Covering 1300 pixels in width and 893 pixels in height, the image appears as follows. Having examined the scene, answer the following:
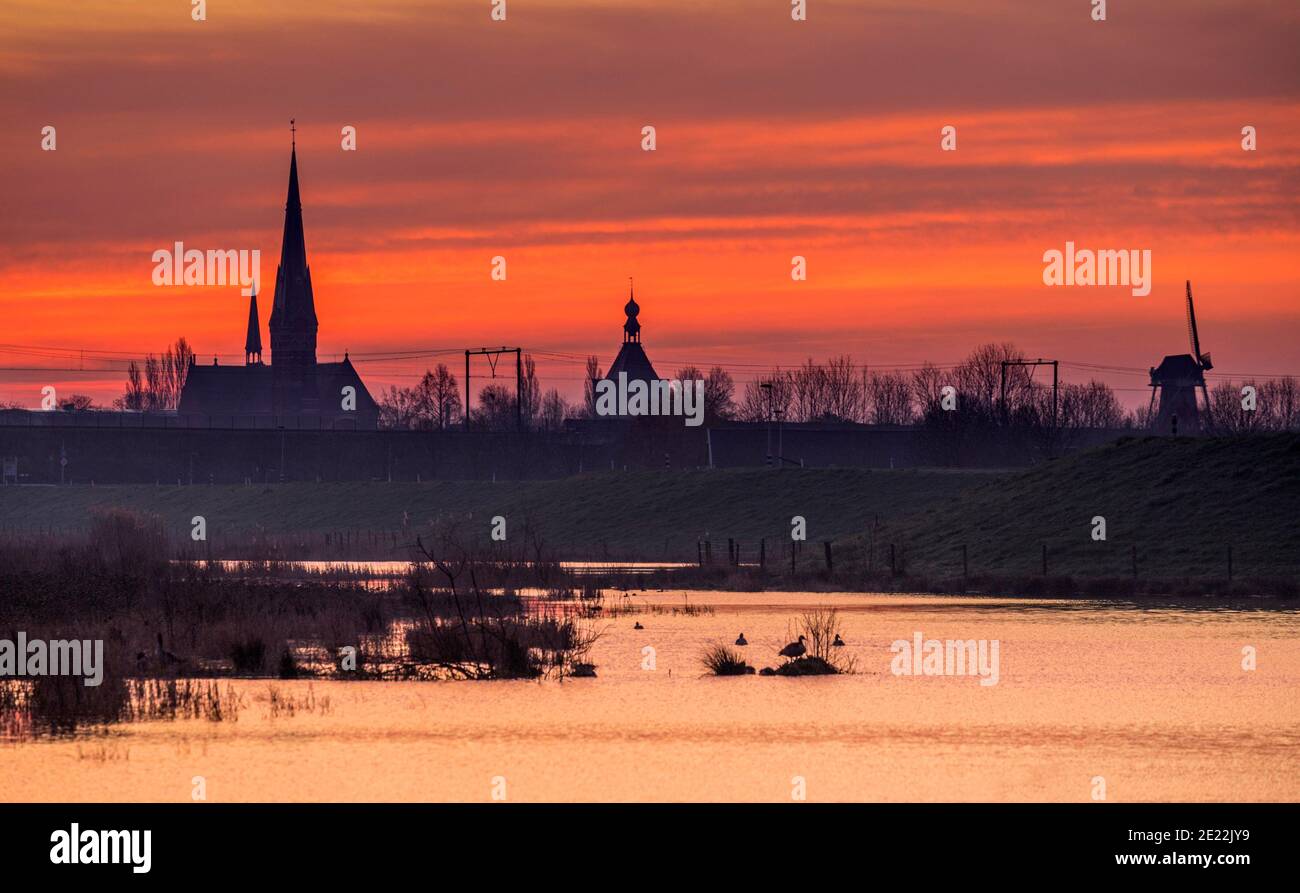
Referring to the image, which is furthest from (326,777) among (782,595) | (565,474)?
(565,474)

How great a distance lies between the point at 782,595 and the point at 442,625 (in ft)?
91.8

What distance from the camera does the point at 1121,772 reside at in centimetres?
2764

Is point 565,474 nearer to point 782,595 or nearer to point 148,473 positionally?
point 148,473

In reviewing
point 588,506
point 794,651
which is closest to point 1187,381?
point 588,506

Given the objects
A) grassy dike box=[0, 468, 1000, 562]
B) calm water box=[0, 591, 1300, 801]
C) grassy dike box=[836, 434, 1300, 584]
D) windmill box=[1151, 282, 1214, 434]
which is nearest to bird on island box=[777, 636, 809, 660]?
calm water box=[0, 591, 1300, 801]

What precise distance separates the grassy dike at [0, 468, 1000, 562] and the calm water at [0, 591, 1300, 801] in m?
53.1

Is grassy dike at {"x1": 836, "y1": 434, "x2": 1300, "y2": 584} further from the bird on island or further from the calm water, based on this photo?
the bird on island

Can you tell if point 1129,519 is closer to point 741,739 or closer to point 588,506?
point 588,506

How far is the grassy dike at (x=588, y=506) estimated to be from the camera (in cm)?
11225

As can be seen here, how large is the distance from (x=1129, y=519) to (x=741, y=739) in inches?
2108

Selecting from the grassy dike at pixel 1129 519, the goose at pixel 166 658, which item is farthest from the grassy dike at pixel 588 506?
the goose at pixel 166 658
